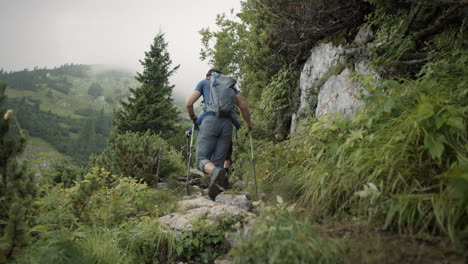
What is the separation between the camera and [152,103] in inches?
934

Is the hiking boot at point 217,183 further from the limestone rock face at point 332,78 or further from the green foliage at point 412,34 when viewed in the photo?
the green foliage at point 412,34

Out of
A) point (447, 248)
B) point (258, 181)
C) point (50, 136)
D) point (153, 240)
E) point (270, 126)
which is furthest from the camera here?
point (50, 136)

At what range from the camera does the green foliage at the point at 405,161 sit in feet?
6.61

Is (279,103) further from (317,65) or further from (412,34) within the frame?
(412,34)

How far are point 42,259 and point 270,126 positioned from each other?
7.61 meters

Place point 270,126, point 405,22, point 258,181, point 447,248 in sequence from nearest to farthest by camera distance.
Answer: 1. point 447,248
2. point 405,22
3. point 258,181
4. point 270,126

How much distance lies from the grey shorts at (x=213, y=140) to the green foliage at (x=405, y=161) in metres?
2.27

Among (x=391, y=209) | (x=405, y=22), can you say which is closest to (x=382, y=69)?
(x=405, y=22)

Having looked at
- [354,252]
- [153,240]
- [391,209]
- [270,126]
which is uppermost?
[270,126]

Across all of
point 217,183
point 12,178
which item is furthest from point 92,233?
point 217,183

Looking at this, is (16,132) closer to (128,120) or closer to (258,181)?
(258,181)

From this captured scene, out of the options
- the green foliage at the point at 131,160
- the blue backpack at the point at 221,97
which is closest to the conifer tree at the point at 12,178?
the blue backpack at the point at 221,97

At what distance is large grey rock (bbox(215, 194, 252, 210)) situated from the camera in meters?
4.44

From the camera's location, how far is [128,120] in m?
21.8
